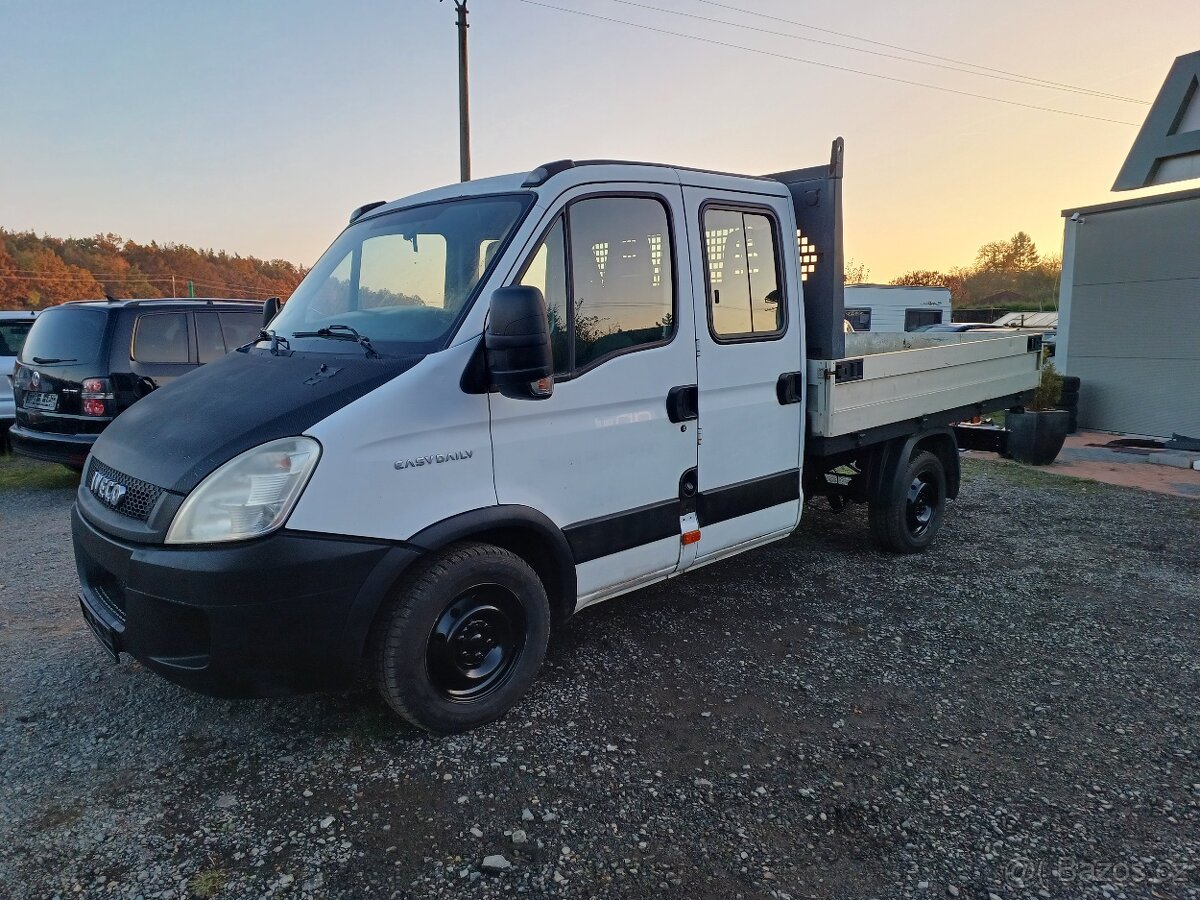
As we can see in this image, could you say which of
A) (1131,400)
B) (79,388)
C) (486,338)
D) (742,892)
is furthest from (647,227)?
(1131,400)

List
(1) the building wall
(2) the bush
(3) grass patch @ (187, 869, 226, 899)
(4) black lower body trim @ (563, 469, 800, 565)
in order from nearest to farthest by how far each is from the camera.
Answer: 1. (3) grass patch @ (187, 869, 226, 899)
2. (4) black lower body trim @ (563, 469, 800, 565)
3. (2) the bush
4. (1) the building wall

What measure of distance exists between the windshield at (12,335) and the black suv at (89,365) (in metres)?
1.97

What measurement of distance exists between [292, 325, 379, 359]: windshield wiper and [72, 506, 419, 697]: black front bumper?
81 cm

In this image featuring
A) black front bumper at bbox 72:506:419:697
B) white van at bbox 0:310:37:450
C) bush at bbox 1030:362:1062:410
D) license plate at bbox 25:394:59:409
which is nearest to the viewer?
black front bumper at bbox 72:506:419:697

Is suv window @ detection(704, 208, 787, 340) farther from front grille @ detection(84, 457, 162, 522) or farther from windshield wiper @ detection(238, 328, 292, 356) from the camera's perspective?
front grille @ detection(84, 457, 162, 522)

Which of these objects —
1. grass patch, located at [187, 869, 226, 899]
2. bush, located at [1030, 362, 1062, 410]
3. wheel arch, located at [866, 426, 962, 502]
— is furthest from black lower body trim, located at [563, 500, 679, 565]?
bush, located at [1030, 362, 1062, 410]

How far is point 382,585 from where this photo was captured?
268 centimetres

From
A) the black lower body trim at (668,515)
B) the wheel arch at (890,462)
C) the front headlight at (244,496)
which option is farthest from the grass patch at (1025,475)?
the front headlight at (244,496)

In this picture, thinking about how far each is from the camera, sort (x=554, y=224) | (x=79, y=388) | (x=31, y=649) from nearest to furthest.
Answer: (x=554, y=224) → (x=31, y=649) → (x=79, y=388)

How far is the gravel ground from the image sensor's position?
7.69ft

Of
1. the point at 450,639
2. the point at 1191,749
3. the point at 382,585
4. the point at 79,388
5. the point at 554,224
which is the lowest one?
the point at 1191,749

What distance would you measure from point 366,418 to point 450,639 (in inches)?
37.0

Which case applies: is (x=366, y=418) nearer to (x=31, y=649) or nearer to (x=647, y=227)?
(x=647, y=227)

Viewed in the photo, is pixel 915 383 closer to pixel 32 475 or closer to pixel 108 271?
pixel 32 475
